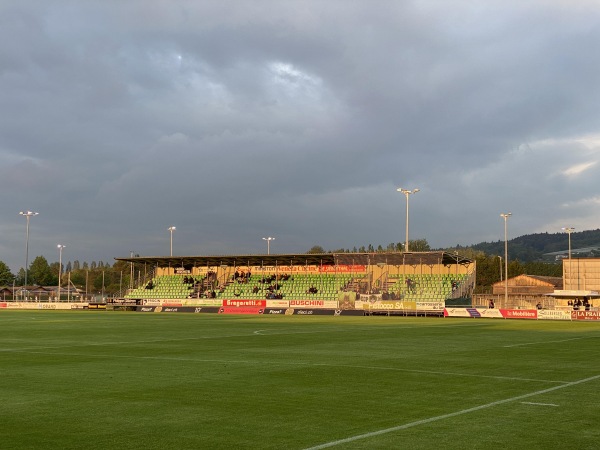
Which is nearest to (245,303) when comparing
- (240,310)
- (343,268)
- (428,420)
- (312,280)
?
(240,310)

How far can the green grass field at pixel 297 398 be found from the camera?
9891 millimetres

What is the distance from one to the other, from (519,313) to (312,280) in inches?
1247

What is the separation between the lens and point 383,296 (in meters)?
72.9

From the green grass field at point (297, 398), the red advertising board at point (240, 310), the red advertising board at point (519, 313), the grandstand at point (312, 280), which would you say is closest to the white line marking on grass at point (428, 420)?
the green grass field at point (297, 398)

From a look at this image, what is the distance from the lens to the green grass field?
9.89m

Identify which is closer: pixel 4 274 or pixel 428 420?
pixel 428 420

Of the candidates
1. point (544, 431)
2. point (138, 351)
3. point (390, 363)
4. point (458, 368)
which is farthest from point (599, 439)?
point (138, 351)

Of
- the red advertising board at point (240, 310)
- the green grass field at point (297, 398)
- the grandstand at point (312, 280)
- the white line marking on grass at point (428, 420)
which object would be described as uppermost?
the grandstand at point (312, 280)

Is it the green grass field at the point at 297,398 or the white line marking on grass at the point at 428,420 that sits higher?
the white line marking on grass at the point at 428,420

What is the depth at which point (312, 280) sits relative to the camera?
292 feet

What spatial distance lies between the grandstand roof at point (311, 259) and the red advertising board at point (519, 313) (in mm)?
14029

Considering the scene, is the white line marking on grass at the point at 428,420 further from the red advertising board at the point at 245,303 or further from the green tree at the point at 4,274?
the green tree at the point at 4,274

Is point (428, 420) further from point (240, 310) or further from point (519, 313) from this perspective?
point (240, 310)

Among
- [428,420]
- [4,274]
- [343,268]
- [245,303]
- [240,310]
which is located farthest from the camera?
[4,274]
